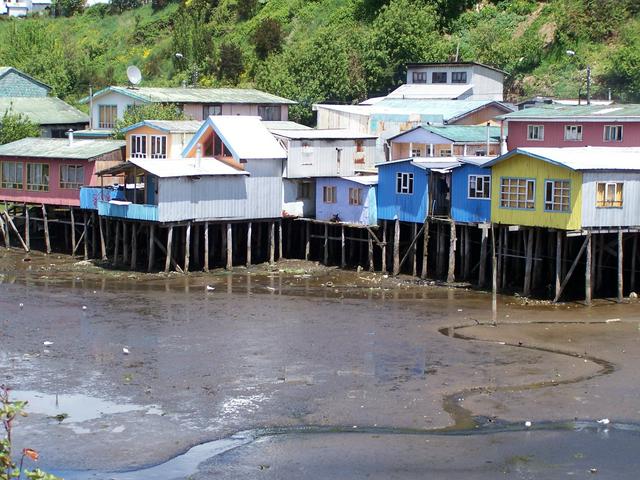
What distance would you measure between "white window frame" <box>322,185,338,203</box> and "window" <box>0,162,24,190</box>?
1538 cm

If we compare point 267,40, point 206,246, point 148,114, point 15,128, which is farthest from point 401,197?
point 267,40

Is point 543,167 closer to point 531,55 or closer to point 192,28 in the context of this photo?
point 531,55

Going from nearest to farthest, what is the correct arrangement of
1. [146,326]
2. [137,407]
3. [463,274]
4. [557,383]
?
[137,407]
[557,383]
[146,326]
[463,274]

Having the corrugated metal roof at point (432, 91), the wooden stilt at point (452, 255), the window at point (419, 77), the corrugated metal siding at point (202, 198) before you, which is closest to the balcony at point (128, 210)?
the corrugated metal siding at point (202, 198)

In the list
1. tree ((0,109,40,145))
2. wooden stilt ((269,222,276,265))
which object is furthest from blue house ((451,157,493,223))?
tree ((0,109,40,145))

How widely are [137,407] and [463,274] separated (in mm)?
21480

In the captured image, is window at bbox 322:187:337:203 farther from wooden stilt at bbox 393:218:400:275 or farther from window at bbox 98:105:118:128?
window at bbox 98:105:118:128

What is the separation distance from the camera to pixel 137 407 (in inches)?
1172

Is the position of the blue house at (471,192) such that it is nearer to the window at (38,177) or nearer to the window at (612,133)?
the window at (612,133)

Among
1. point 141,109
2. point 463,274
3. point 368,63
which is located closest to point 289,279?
point 463,274

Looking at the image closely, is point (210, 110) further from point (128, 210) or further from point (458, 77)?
point (128, 210)

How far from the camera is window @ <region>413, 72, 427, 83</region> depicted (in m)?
71.7

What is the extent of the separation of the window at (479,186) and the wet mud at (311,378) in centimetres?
416

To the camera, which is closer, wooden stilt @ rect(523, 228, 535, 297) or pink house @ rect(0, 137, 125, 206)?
wooden stilt @ rect(523, 228, 535, 297)
